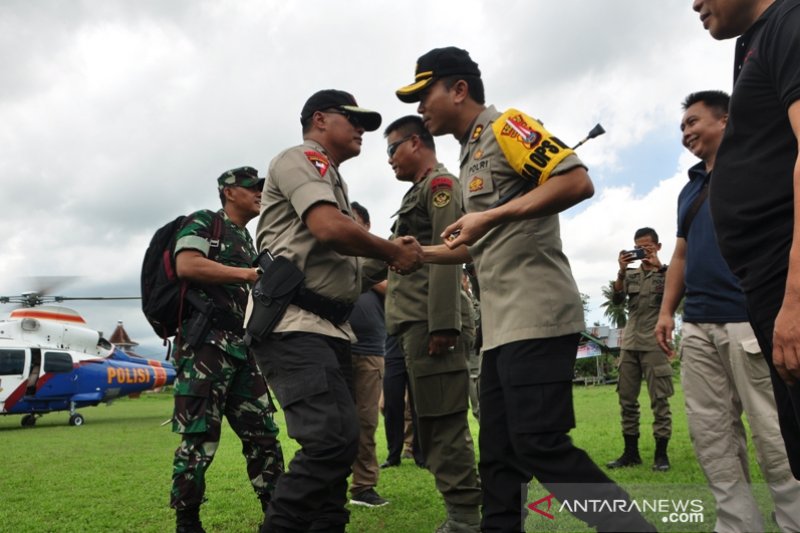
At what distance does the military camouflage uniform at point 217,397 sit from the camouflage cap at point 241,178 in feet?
0.98

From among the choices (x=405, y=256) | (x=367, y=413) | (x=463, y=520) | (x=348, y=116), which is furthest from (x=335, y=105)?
(x=367, y=413)

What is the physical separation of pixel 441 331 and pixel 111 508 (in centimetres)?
318

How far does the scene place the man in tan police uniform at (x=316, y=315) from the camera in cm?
246

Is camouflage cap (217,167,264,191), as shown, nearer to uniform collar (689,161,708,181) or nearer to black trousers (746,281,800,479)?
uniform collar (689,161,708,181)

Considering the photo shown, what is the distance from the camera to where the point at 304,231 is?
2.87m

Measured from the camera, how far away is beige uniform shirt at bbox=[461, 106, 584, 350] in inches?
95.4

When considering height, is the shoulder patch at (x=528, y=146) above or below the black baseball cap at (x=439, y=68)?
below

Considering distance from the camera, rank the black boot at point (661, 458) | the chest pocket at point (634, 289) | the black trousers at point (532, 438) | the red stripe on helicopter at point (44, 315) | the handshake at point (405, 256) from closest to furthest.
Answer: the black trousers at point (532, 438)
the handshake at point (405, 256)
the black boot at point (661, 458)
the chest pocket at point (634, 289)
the red stripe on helicopter at point (44, 315)

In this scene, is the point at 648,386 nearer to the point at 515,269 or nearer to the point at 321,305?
the point at 515,269

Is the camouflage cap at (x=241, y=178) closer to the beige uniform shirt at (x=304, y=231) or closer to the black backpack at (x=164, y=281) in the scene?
the black backpack at (x=164, y=281)

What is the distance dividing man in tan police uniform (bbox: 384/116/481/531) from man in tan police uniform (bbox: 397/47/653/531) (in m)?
0.84

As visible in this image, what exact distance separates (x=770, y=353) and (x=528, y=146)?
114 cm

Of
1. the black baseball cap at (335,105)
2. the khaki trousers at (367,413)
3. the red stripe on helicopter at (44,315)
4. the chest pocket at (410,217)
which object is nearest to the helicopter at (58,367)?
the red stripe on helicopter at (44,315)

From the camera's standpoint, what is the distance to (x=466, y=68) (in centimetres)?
299
